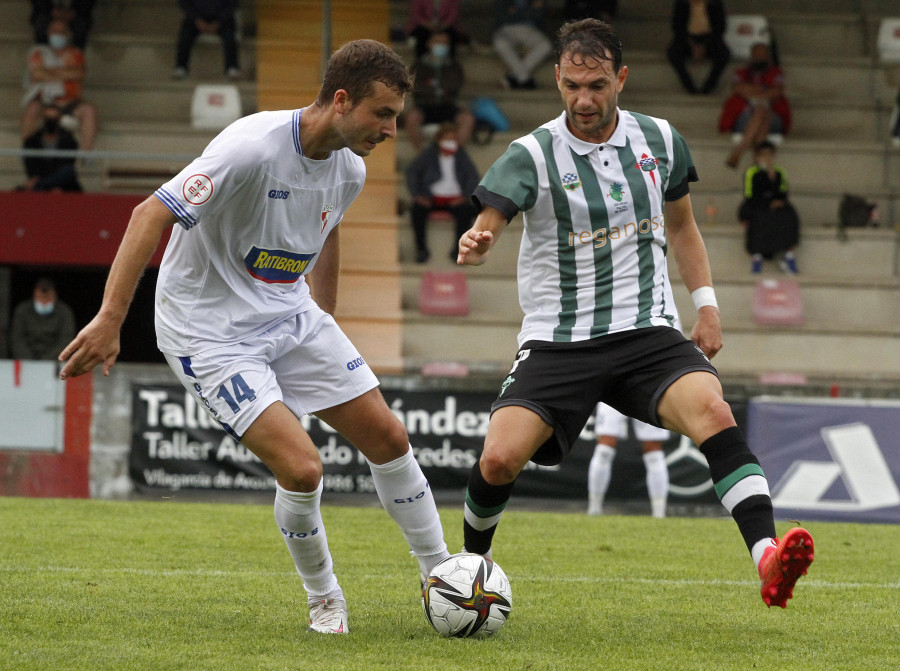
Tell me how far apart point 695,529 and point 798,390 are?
3624 mm

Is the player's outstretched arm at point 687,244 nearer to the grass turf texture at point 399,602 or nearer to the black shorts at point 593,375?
the black shorts at point 593,375

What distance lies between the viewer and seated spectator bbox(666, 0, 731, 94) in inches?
685

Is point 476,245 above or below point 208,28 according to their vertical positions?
below

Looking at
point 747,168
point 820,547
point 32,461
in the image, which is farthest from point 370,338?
point 820,547

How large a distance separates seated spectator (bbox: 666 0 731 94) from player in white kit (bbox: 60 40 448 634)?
44.3 feet

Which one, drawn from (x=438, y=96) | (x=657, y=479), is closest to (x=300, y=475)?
(x=657, y=479)

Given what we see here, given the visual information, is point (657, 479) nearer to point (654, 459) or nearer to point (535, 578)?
point (654, 459)

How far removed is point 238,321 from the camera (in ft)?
15.0

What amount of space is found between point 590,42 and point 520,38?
13028 mm

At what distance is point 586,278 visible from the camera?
4.91 meters

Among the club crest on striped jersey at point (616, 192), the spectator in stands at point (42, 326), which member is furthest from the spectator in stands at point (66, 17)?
the club crest on striped jersey at point (616, 192)

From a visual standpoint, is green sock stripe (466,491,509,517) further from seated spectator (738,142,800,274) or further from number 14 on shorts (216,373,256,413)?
seated spectator (738,142,800,274)

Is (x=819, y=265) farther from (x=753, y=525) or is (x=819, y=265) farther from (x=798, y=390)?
(x=753, y=525)

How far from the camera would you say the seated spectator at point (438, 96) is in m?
16.2
